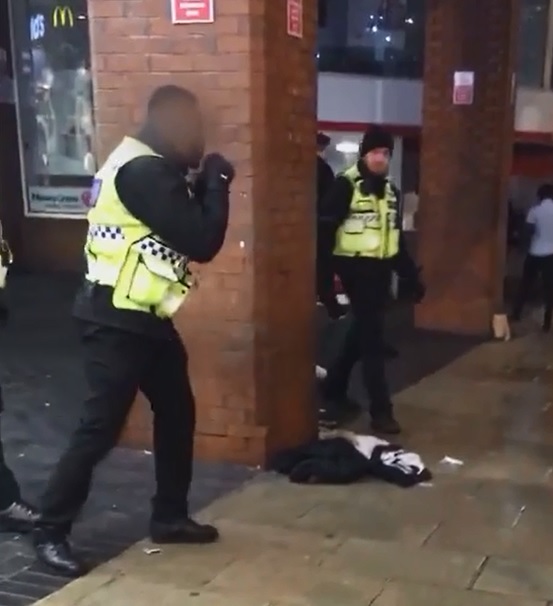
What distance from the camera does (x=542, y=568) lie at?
407 cm

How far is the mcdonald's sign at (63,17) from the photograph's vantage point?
509 inches

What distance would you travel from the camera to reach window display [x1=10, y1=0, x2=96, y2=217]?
12906 mm

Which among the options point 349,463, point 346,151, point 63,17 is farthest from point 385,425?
point 63,17

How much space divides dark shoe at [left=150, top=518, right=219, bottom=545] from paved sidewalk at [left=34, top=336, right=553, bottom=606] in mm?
53

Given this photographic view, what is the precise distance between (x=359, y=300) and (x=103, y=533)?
89.4 inches

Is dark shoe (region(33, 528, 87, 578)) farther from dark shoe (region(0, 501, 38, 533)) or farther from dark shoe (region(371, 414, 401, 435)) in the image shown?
dark shoe (region(371, 414, 401, 435))

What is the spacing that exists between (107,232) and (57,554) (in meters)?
1.23

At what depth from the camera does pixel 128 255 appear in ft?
12.4

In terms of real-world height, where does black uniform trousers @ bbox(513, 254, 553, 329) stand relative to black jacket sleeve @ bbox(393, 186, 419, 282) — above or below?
below

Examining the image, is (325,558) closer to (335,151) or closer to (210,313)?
(210,313)

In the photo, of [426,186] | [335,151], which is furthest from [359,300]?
[335,151]

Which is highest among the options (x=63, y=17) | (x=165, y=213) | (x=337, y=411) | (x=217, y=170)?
(x=63, y=17)

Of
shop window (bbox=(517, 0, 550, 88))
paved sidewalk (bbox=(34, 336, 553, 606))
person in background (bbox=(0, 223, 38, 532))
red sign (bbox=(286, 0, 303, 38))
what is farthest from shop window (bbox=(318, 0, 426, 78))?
person in background (bbox=(0, 223, 38, 532))

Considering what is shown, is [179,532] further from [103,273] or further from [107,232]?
[107,232]
